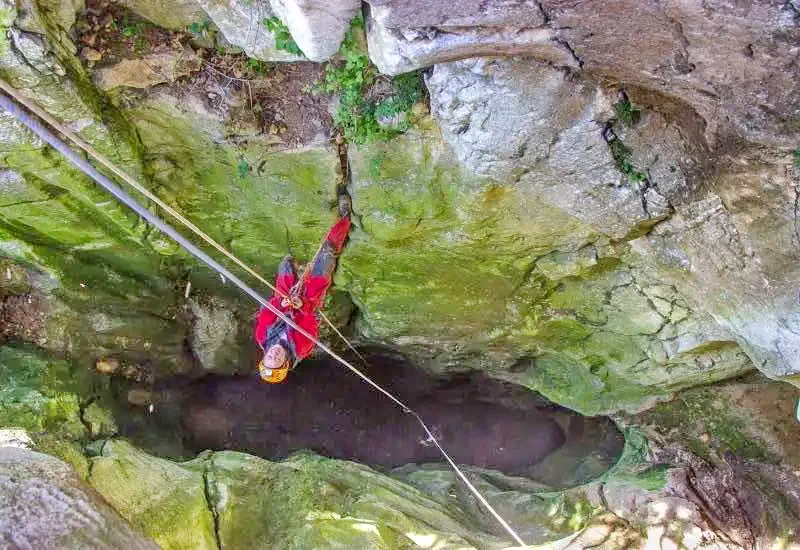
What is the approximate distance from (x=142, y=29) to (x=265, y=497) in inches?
151

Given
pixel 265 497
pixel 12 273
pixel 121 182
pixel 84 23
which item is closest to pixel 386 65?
pixel 84 23

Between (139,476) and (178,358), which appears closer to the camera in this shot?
(139,476)

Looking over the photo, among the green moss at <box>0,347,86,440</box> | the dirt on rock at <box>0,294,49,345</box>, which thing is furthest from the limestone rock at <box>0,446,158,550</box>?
the dirt on rock at <box>0,294,49,345</box>

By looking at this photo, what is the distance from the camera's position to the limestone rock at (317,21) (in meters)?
3.55

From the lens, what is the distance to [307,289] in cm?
576

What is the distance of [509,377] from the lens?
297 inches

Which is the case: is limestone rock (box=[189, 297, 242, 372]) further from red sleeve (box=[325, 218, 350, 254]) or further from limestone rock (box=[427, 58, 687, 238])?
limestone rock (box=[427, 58, 687, 238])

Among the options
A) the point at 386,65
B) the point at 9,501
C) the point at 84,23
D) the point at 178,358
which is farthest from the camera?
the point at 178,358

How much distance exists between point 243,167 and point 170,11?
134 centimetres

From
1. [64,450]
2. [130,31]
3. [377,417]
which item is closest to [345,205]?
[130,31]

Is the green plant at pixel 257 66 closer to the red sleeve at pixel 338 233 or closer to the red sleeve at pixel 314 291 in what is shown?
the red sleeve at pixel 338 233

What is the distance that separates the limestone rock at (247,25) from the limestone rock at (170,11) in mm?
236

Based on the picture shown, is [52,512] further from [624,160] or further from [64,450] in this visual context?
[624,160]

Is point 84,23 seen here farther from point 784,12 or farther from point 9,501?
point 784,12
